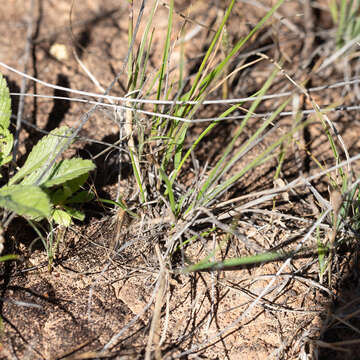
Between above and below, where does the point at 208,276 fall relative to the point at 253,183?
below

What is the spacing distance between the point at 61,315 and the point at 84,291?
79 mm

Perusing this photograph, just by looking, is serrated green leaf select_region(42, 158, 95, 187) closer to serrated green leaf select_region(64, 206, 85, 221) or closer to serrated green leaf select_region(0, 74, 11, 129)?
serrated green leaf select_region(64, 206, 85, 221)

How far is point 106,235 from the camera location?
1.14 metres

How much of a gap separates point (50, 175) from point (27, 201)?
0.13 metres

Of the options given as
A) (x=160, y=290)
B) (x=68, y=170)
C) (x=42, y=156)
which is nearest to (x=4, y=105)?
(x=42, y=156)

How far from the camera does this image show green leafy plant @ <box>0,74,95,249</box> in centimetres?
98

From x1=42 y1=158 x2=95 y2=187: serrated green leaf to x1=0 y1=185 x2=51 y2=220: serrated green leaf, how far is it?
6 cm

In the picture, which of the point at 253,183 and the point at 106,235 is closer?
the point at 106,235

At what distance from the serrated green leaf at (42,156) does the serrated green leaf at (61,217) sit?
0.33 ft

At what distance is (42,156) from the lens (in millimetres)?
1082

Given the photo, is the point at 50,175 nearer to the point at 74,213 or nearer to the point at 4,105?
the point at 74,213

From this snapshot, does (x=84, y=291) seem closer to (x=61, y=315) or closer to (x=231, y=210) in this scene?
(x=61, y=315)

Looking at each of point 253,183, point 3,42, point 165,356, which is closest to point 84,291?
point 165,356

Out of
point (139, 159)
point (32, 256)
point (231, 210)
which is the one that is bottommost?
point (32, 256)
